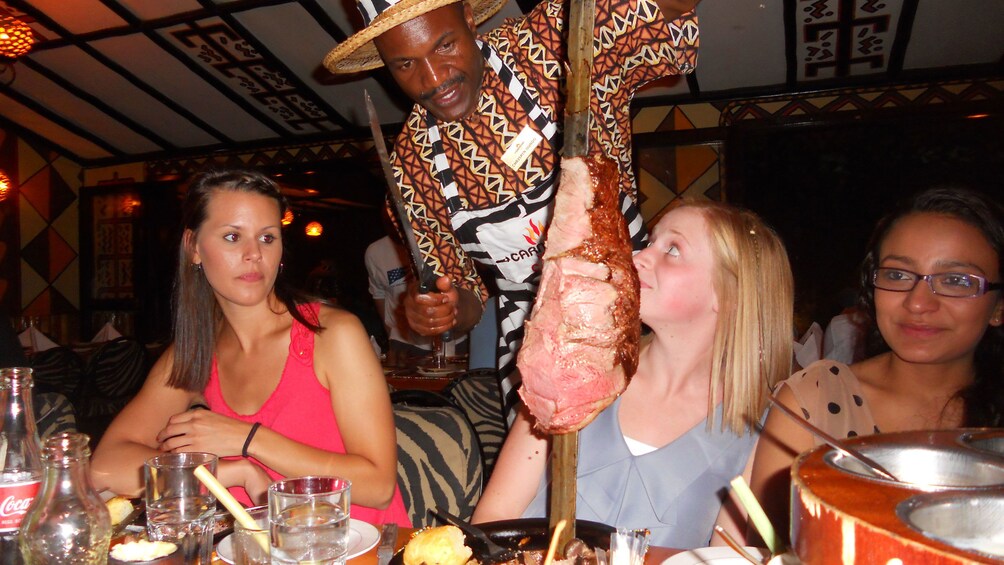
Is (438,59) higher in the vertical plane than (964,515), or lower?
higher

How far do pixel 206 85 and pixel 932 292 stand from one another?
9.44 metres

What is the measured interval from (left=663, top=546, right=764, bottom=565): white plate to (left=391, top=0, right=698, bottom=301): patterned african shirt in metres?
1.44

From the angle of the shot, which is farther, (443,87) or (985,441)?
(443,87)

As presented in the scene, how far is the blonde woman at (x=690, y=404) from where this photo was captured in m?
1.99

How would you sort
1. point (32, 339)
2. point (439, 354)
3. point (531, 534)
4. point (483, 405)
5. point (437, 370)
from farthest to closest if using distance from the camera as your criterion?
point (32, 339) → point (439, 354) → point (437, 370) → point (483, 405) → point (531, 534)

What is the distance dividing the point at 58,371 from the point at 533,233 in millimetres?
5017

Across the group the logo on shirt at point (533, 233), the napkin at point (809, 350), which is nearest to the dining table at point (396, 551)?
the logo on shirt at point (533, 233)

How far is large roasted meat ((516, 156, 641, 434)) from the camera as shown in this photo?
1.06 meters

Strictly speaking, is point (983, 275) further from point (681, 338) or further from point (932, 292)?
point (681, 338)

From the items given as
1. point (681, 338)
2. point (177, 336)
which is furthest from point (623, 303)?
point (177, 336)

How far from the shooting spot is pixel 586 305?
3.50 feet

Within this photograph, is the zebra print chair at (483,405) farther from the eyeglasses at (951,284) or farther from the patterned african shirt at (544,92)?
A: the eyeglasses at (951,284)

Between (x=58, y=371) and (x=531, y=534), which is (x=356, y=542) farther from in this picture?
(x=58, y=371)

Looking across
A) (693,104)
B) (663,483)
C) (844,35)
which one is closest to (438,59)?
(663,483)
